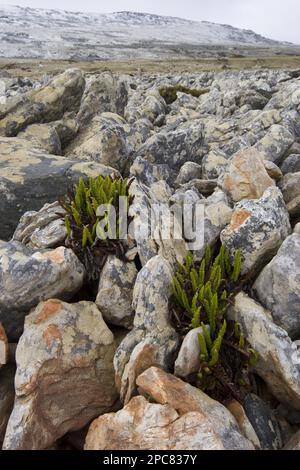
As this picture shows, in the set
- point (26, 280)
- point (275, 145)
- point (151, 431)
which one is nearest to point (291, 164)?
point (275, 145)

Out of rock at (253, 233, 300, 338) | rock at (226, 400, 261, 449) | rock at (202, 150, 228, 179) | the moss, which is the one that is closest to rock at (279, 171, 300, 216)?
rock at (202, 150, 228, 179)

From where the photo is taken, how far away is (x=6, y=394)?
6160 mm

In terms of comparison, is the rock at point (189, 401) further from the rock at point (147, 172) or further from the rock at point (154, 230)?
the rock at point (147, 172)

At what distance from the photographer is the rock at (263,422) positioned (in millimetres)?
5461

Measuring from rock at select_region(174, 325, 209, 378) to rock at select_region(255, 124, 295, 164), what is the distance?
6.48 metres

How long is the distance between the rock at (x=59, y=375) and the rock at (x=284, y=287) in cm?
239

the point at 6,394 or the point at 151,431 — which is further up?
the point at 151,431

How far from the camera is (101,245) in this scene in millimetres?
7234

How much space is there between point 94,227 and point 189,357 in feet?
8.79

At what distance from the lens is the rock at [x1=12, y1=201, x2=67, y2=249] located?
294 inches

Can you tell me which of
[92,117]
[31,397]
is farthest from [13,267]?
[92,117]

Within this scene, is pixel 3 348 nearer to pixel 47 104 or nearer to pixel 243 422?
pixel 243 422

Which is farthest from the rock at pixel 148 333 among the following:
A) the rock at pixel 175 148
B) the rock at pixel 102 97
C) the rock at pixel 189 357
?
the rock at pixel 102 97

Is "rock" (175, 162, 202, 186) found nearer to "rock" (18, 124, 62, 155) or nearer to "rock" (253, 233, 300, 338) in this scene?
"rock" (18, 124, 62, 155)
